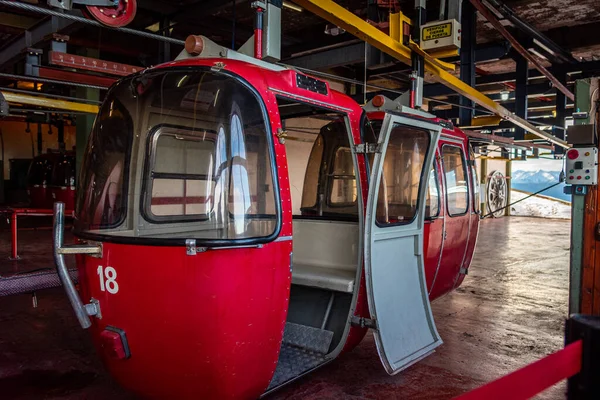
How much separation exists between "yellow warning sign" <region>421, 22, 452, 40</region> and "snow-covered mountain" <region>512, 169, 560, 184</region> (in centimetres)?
1880

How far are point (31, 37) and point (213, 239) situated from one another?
189 inches

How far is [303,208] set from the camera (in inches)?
182

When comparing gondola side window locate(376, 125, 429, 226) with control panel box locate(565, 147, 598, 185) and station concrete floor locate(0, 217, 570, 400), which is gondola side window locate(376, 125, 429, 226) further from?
station concrete floor locate(0, 217, 570, 400)

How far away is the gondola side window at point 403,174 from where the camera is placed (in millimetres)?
3838

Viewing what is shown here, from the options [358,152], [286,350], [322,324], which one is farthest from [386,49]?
[286,350]

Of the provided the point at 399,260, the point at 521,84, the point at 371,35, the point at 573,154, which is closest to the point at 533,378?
the point at 399,260

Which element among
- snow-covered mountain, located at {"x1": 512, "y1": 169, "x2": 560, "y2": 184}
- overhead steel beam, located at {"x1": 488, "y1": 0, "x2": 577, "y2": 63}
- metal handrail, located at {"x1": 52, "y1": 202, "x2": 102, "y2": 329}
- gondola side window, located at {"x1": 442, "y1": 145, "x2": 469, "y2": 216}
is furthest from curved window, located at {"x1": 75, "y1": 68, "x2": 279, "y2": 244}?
snow-covered mountain, located at {"x1": 512, "y1": 169, "x2": 560, "y2": 184}

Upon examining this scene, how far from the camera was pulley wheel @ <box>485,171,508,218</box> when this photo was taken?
60.5 feet

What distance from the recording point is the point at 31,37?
5.67 meters

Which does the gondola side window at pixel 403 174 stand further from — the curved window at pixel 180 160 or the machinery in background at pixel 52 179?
the machinery in background at pixel 52 179

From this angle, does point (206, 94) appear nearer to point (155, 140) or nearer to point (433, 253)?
point (155, 140)

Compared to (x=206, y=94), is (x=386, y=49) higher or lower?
higher

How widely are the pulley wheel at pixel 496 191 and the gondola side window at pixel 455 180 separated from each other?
1327 centimetres

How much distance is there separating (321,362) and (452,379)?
102cm
